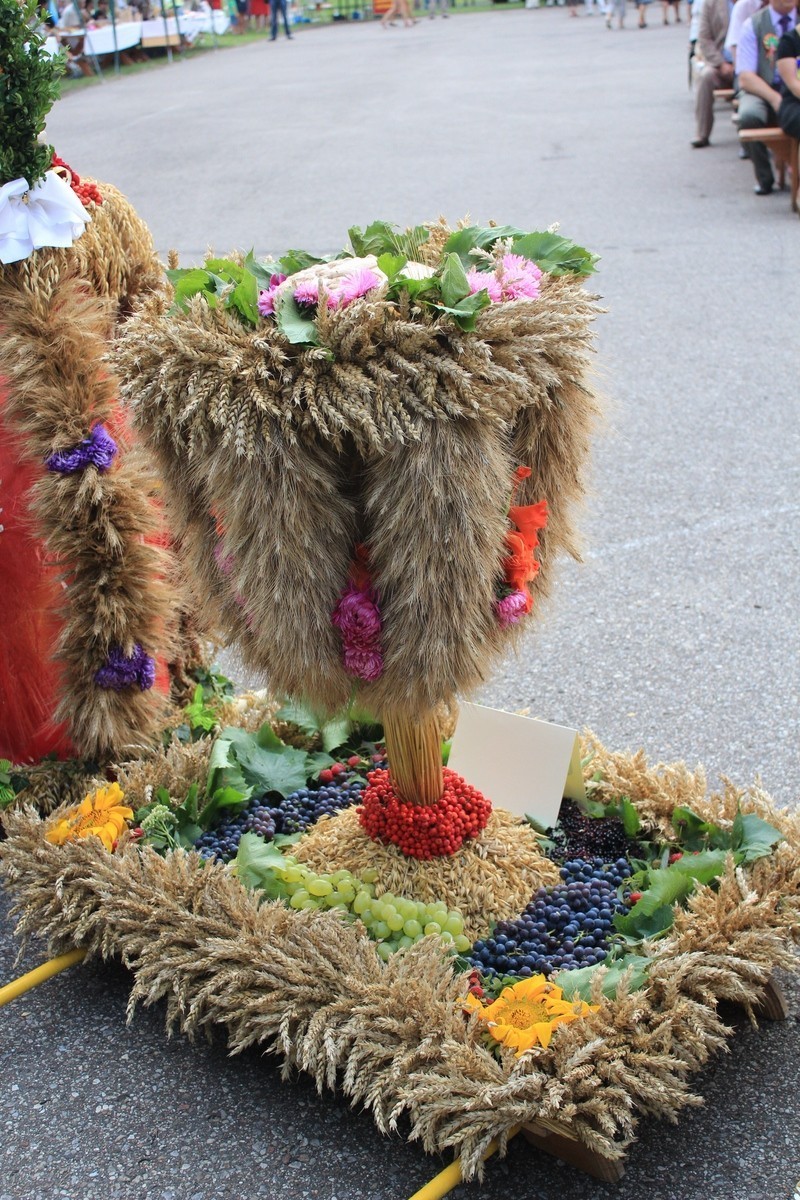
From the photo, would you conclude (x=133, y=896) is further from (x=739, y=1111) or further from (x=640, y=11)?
(x=640, y=11)

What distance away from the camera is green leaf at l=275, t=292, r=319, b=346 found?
5.21 ft

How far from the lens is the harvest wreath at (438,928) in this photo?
1.60 meters

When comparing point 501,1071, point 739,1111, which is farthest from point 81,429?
point 739,1111

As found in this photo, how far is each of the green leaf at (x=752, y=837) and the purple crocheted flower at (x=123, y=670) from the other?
3.82 feet

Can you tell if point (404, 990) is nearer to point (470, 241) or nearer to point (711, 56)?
point (470, 241)

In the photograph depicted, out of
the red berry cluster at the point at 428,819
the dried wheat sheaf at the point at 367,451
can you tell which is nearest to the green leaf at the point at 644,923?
the red berry cluster at the point at 428,819

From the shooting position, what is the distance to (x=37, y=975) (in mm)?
2021

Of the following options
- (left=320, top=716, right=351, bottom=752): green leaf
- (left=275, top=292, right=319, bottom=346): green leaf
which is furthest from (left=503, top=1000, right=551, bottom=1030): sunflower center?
(left=275, top=292, right=319, bottom=346): green leaf

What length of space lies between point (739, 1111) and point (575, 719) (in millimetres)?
1197

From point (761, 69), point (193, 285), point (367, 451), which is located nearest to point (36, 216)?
point (193, 285)

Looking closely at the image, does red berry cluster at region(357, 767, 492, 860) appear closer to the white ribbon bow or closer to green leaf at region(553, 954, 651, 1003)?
green leaf at region(553, 954, 651, 1003)

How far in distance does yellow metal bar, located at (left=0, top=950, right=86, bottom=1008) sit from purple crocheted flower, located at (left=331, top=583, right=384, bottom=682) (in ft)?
2.62

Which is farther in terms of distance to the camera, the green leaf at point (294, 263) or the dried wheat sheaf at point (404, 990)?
the green leaf at point (294, 263)

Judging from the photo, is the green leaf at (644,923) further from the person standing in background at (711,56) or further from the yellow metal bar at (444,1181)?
the person standing in background at (711,56)
